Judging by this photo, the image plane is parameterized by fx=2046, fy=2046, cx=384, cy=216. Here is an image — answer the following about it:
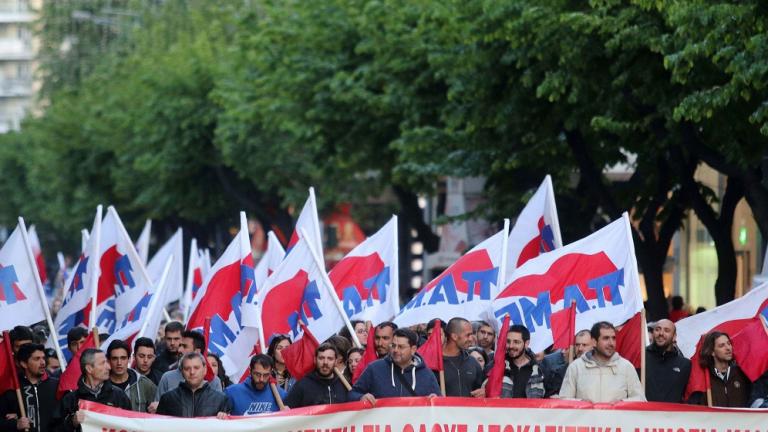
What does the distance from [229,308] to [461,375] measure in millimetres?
3556

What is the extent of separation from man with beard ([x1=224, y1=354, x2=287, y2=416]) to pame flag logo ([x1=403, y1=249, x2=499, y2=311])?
3.72 meters

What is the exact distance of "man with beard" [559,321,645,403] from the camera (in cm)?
1204

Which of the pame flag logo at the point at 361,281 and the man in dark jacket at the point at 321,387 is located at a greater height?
the pame flag logo at the point at 361,281

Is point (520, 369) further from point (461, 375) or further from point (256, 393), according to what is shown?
point (256, 393)

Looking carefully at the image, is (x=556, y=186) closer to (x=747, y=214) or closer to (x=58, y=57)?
(x=747, y=214)

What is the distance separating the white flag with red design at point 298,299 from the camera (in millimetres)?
15492

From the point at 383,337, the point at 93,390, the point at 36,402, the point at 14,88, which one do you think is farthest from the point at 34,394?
the point at 14,88

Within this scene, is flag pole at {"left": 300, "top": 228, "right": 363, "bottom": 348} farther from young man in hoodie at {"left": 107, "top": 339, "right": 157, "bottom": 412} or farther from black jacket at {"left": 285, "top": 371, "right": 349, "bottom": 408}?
black jacket at {"left": 285, "top": 371, "right": 349, "bottom": 408}

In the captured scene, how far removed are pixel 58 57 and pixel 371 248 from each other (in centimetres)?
5577

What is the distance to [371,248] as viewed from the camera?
1745cm

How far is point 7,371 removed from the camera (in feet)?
42.7

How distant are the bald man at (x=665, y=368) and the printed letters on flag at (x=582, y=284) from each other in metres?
0.54

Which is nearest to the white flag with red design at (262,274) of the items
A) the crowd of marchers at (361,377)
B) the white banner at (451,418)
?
the crowd of marchers at (361,377)

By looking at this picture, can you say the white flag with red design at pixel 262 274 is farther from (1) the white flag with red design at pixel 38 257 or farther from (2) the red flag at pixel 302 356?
(2) the red flag at pixel 302 356
